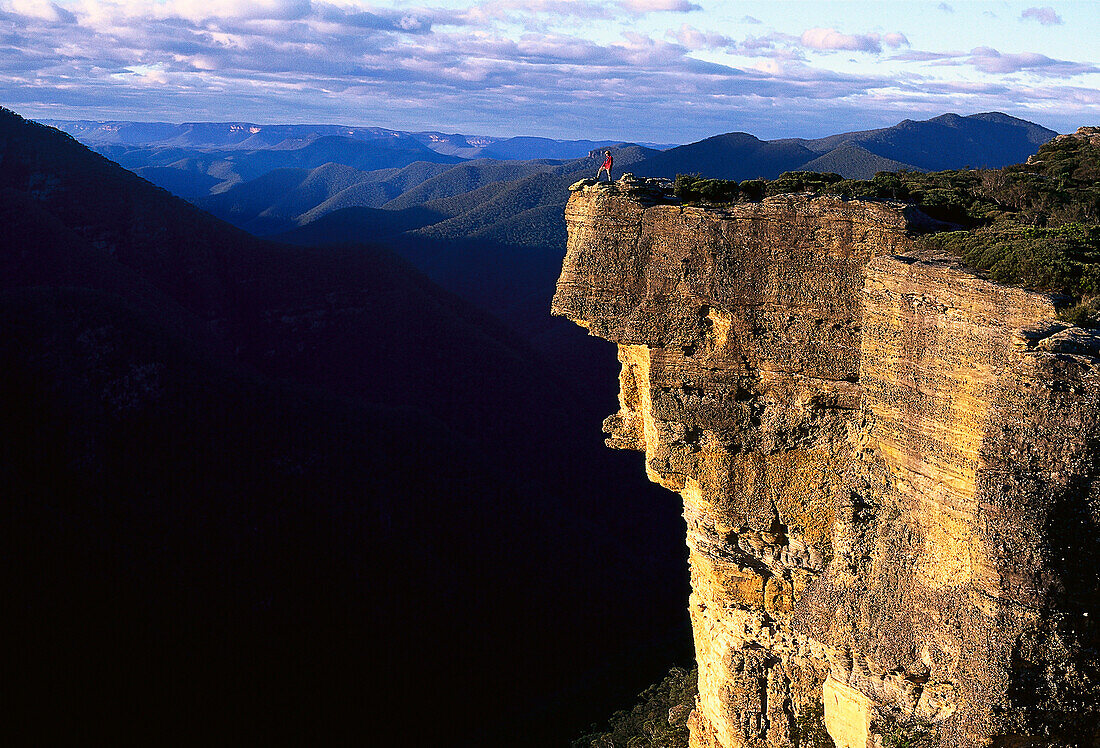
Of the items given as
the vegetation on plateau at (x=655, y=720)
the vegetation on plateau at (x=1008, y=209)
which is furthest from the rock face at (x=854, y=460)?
the vegetation on plateau at (x=655, y=720)

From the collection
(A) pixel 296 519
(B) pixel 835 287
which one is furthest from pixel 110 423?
(B) pixel 835 287

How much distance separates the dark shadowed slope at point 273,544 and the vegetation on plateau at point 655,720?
234 cm

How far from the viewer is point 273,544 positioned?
40.9 m

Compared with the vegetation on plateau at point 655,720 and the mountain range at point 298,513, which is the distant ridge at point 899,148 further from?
the vegetation on plateau at point 655,720

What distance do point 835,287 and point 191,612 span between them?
32297mm

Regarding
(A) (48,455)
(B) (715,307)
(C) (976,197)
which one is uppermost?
(C) (976,197)

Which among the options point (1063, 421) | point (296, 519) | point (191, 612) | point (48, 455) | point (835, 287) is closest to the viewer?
point (1063, 421)

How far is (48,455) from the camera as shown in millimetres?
39719

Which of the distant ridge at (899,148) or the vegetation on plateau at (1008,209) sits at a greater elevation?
the distant ridge at (899,148)

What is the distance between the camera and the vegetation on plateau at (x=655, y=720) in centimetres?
2594

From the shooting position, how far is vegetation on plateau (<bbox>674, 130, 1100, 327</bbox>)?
1392 centimetres

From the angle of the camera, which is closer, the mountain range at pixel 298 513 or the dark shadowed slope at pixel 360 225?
the mountain range at pixel 298 513

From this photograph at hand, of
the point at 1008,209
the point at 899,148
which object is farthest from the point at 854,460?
the point at 899,148

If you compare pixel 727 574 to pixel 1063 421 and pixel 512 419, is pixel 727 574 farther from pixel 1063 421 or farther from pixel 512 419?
pixel 512 419
